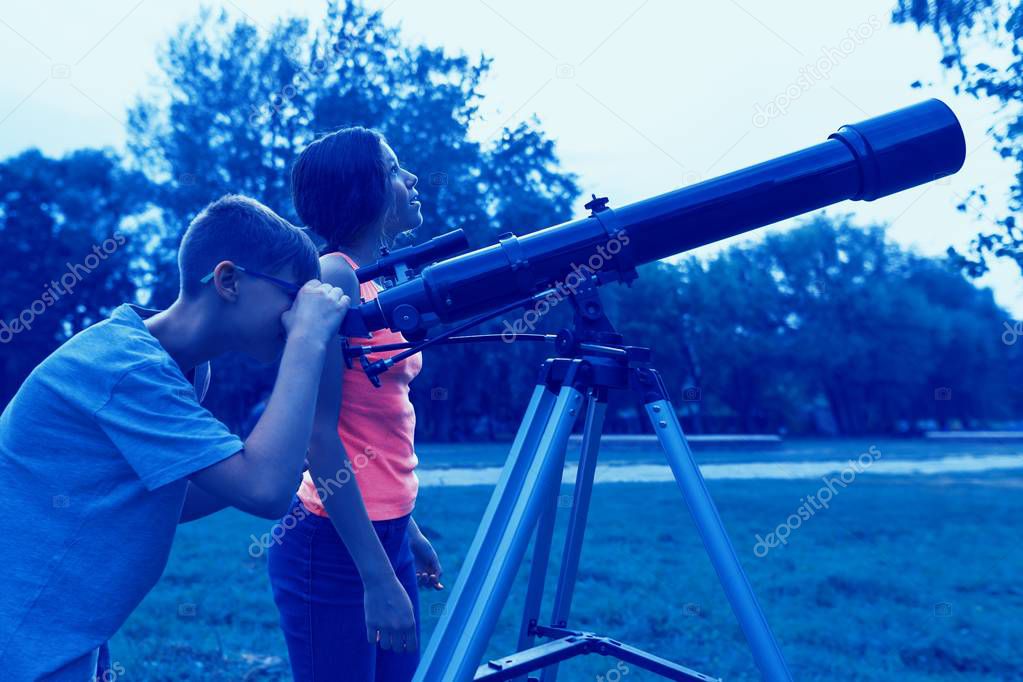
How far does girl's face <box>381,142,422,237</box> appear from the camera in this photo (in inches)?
86.1

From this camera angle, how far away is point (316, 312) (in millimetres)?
1755

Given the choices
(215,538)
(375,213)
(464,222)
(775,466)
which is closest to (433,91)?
(464,222)

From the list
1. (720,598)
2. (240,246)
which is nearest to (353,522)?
(240,246)

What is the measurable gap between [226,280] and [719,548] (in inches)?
41.3

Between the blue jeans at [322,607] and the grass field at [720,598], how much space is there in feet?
7.82

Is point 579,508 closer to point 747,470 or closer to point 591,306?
point 591,306

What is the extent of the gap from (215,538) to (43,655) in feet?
21.7

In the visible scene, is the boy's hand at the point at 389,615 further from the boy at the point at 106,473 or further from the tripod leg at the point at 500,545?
the boy at the point at 106,473

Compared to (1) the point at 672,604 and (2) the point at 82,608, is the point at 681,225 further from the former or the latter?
(1) the point at 672,604

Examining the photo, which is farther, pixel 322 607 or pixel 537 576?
pixel 537 576

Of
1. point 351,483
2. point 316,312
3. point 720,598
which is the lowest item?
point 351,483

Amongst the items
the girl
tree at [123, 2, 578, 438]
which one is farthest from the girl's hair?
tree at [123, 2, 578, 438]

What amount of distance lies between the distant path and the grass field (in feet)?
9.61

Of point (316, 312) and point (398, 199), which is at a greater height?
point (398, 199)
